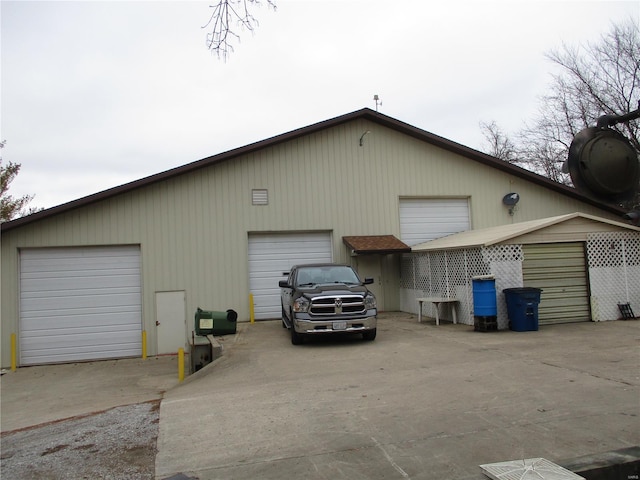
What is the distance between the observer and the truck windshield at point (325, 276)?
1170cm

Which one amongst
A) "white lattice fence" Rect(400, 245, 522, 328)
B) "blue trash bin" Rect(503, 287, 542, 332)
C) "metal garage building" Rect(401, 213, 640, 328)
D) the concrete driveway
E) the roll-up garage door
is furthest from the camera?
the roll-up garage door

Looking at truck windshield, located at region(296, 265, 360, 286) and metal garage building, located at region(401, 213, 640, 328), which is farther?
metal garage building, located at region(401, 213, 640, 328)

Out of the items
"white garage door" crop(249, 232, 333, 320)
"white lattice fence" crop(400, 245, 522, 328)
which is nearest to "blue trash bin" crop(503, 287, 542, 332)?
"white lattice fence" crop(400, 245, 522, 328)

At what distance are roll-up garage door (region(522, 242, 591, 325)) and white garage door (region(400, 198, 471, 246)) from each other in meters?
5.21

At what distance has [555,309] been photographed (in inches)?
512

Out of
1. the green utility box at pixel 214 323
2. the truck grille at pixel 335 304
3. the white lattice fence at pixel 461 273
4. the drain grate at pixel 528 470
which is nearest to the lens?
the drain grate at pixel 528 470

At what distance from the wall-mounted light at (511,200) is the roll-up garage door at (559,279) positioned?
16.9 feet

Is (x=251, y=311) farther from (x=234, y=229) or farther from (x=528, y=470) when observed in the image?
(x=528, y=470)

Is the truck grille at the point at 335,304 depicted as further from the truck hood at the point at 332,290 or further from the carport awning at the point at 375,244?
the carport awning at the point at 375,244

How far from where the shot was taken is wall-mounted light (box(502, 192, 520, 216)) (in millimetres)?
18094

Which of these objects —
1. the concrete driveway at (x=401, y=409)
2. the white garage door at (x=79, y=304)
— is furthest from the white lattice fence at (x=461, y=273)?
the white garage door at (x=79, y=304)

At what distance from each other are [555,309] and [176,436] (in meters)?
10.8

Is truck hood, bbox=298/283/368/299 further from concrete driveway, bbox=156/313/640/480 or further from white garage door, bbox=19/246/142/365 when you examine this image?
white garage door, bbox=19/246/142/365

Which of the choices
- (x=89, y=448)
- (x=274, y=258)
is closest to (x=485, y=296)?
(x=274, y=258)
